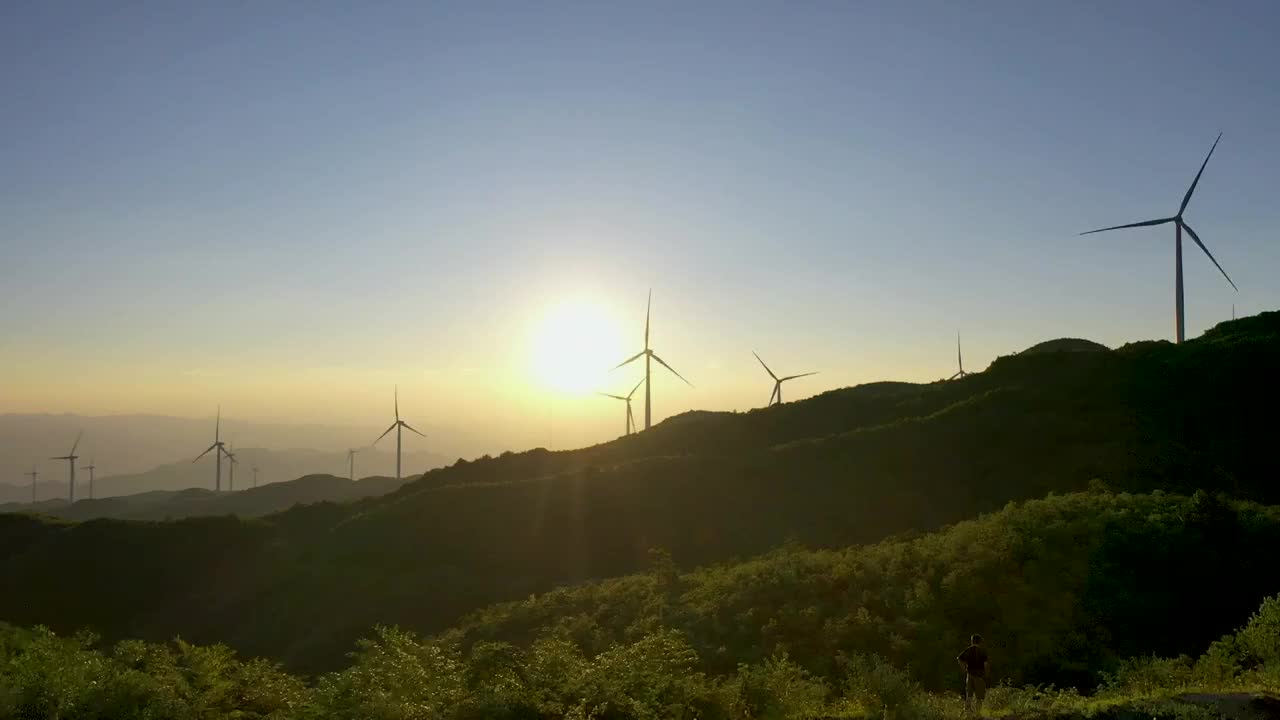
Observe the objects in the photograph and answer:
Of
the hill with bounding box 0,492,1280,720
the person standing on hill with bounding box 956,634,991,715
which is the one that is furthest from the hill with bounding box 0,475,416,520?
the person standing on hill with bounding box 956,634,991,715

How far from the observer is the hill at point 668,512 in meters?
57.4

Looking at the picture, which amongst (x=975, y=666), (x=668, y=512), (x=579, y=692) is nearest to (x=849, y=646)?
(x=975, y=666)

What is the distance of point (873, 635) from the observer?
28031mm

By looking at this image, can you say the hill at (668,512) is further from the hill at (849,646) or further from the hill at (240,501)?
the hill at (240,501)

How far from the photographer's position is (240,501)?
169m

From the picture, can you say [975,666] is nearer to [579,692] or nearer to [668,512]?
[579,692]

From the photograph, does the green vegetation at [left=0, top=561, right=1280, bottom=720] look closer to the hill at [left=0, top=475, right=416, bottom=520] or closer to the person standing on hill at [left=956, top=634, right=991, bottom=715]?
the person standing on hill at [left=956, top=634, right=991, bottom=715]

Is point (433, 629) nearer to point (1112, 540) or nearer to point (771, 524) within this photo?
point (771, 524)

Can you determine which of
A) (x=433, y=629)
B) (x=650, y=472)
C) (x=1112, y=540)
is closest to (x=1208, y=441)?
(x=1112, y=540)

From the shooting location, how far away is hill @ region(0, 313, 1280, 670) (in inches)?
2259

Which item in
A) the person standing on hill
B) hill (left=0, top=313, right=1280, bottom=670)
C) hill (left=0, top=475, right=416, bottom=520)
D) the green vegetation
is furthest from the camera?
hill (left=0, top=475, right=416, bottom=520)

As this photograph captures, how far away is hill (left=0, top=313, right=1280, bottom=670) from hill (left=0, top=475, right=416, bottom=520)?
3322 inches

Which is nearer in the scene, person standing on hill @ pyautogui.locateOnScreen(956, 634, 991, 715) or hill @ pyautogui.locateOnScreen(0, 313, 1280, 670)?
person standing on hill @ pyautogui.locateOnScreen(956, 634, 991, 715)

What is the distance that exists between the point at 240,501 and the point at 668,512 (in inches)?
5187
